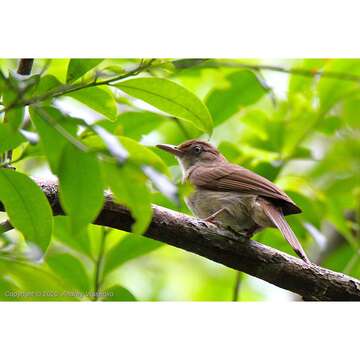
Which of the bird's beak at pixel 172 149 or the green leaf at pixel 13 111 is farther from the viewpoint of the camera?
the bird's beak at pixel 172 149

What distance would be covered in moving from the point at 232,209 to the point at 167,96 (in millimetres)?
981

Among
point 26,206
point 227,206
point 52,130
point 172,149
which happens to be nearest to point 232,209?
point 227,206

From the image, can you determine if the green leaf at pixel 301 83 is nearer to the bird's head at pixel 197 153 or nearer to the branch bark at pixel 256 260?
the bird's head at pixel 197 153

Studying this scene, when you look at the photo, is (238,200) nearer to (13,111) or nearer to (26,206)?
(26,206)

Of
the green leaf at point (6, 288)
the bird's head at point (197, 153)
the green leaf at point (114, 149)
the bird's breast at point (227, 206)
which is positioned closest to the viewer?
the green leaf at point (114, 149)

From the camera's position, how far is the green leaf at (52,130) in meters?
1.61

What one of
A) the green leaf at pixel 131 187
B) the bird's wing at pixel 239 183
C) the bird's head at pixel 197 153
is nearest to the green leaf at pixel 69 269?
the bird's wing at pixel 239 183

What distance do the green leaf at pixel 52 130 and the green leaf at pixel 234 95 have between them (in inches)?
66.5

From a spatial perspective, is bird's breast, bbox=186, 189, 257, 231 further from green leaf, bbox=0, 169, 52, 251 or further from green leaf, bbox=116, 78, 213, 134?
green leaf, bbox=0, 169, 52, 251

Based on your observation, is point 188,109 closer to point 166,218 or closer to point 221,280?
point 166,218

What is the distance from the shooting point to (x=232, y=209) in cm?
325

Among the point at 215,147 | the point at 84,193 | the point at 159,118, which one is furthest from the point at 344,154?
the point at 84,193

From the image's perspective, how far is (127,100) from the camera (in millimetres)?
3146
